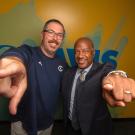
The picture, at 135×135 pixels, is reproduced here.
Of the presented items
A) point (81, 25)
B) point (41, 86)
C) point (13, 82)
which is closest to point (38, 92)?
point (41, 86)

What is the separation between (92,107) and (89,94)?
0.37 ft

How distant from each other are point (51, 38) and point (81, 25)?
1.43 m

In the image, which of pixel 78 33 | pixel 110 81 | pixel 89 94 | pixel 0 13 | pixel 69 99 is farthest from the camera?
pixel 78 33

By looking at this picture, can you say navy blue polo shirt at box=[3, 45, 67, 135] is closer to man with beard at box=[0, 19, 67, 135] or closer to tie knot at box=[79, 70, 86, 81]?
man with beard at box=[0, 19, 67, 135]

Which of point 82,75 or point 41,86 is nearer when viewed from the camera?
point 41,86

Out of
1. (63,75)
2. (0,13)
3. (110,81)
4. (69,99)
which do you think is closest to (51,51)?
(63,75)

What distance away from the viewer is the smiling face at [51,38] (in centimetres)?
172

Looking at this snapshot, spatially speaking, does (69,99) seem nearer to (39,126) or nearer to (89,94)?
(89,94)

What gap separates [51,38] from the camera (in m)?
1.73

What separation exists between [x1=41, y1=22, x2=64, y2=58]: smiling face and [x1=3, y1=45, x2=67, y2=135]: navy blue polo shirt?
51 mm

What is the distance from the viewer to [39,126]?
173 cm

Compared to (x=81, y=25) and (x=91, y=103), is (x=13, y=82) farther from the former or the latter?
(x=81, y=25)

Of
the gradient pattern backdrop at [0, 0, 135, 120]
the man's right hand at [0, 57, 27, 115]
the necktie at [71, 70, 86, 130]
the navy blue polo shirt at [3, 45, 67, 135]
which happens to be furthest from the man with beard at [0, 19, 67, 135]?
the gradient pattern backdrop at [0, 0, 135, 120]

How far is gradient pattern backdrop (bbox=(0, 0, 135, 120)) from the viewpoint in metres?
2.91
